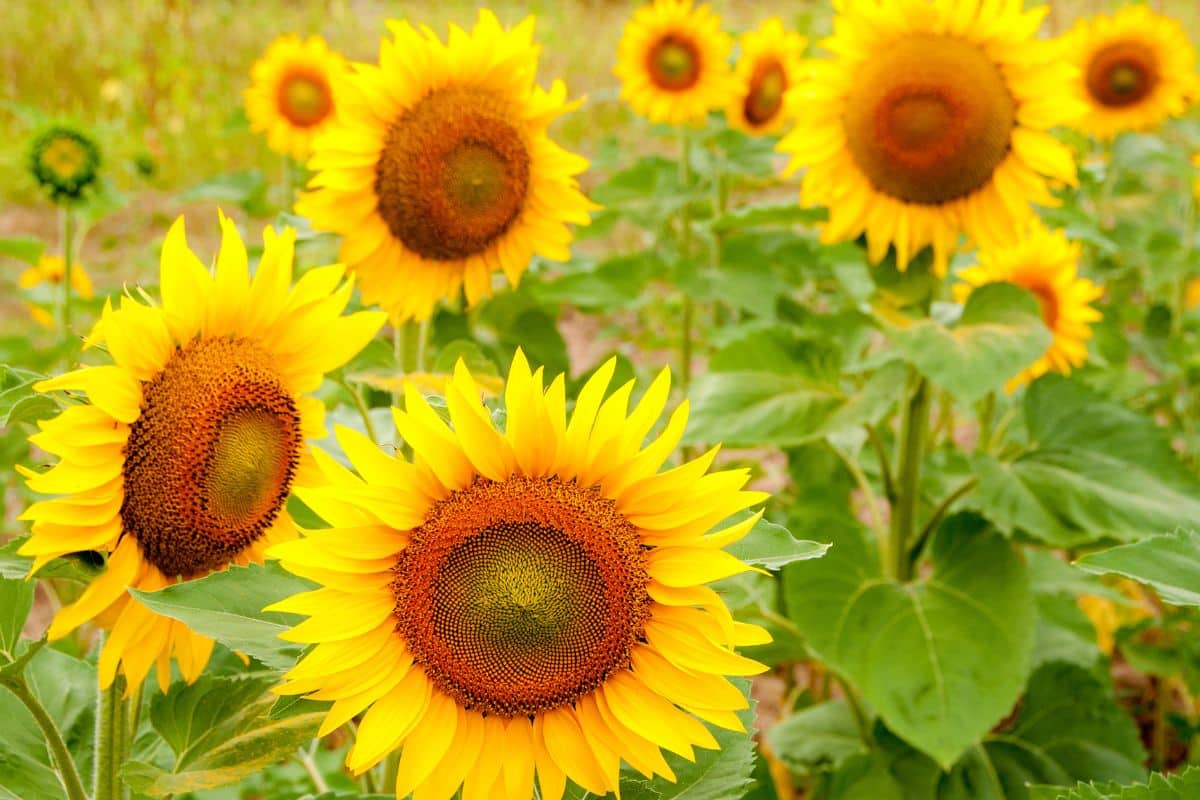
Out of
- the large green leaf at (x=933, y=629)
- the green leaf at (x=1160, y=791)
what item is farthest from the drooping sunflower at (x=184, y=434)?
the large green leaf at (x=933, y=629)

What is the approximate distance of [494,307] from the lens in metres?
2.36

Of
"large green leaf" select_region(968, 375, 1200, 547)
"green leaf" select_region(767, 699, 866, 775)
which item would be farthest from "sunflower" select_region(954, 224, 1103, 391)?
"green leaf" select_region(767, 699, 866, 775)

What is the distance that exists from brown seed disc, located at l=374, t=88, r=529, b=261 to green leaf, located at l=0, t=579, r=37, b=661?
0.71 m

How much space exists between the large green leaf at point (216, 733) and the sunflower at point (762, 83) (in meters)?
2.29

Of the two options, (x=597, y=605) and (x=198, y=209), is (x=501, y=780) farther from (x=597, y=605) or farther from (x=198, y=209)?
(x=198, y=209)

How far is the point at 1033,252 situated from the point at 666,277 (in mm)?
1050

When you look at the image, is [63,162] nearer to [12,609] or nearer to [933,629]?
[12,609]

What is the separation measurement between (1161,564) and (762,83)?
2285 mm

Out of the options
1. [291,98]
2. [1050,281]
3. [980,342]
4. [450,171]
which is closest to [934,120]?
[980,342]

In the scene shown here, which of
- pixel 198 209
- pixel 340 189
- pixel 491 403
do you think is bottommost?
pixel 198 209

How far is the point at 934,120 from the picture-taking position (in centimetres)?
163

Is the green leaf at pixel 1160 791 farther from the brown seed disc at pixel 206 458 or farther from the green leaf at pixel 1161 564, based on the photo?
the brown seed disc at pixel 206 458

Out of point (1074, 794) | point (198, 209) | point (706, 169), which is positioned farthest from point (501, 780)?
point (198, 209)

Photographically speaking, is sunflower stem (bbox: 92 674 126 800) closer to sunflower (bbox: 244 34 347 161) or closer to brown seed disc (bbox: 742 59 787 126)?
sunflower (bbox: 244 34 347 161)
